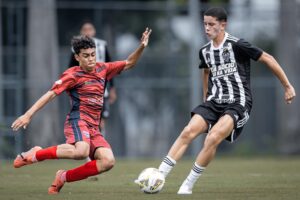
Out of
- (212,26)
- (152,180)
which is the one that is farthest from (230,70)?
(152,180)

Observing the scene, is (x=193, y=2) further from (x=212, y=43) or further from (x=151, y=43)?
(x=212, y=43)

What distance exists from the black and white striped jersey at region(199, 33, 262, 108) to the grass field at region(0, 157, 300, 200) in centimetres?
101

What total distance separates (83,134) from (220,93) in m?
1.51

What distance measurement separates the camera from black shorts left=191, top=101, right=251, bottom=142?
9.77 meters

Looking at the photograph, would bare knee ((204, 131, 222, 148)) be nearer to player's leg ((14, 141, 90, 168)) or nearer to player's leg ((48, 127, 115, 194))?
player's leg ((48, 127, 115, 194))

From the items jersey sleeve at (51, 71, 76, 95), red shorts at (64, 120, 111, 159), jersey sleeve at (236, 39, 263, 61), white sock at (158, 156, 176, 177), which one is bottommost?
Answer: white sock at (158, 156, 176, 177)

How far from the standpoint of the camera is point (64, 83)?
9.65m

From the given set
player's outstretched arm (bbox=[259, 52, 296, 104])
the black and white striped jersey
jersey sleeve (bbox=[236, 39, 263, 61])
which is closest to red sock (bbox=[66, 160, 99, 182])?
the black and white striped jersey

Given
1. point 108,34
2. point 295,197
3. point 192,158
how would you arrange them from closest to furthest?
point 295,197, point 192,158, point 108,34

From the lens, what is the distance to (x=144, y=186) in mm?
9492

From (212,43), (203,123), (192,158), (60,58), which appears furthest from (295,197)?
(60,58)

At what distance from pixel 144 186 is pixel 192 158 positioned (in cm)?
1095

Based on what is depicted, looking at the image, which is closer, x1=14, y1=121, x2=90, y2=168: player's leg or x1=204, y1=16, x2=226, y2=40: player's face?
x1=14, y1=121, x2=90, y2=168: player's leg

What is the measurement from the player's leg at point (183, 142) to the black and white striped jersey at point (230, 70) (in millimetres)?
340
